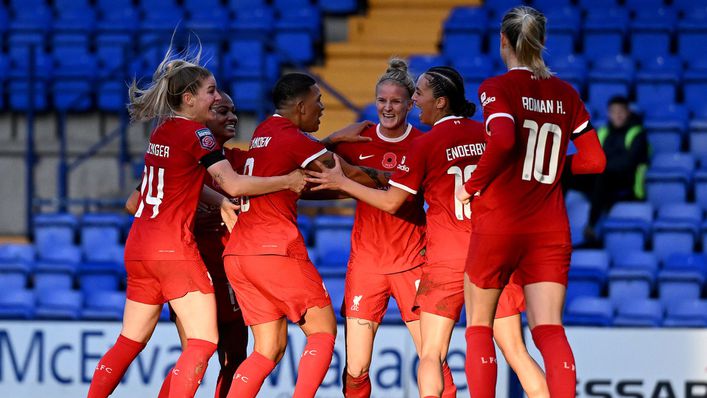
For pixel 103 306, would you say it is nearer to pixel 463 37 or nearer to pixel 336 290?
pixel 336 290

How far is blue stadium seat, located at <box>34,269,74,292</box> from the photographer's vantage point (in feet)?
32.9

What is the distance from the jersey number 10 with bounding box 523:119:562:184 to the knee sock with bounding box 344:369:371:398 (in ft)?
5.19

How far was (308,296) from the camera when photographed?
5828mm

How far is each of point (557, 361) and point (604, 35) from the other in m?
7.42

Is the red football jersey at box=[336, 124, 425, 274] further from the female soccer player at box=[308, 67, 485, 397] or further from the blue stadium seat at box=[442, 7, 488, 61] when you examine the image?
the blue stadium seat at box=[442, 7, 488, 61]

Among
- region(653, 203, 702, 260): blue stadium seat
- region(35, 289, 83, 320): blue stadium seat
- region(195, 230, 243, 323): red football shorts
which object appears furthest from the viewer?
region(653, 203, 702, 260): blue stadium seat

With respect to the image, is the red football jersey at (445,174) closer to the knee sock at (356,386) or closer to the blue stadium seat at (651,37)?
the knee sock at (356,386)

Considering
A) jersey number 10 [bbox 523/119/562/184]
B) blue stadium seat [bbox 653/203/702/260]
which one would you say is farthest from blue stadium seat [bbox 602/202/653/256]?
jersey number 10 [bbox 523/119/562/184]

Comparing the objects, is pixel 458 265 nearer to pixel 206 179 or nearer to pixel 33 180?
pixel 206 179

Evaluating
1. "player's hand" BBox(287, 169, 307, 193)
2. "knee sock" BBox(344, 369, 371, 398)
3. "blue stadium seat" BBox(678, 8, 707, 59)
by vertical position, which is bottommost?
"knee sock" BBox(344, 369, 371, 398)

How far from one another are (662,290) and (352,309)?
3974 mm

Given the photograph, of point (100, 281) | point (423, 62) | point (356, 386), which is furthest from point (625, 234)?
point (100, 281)

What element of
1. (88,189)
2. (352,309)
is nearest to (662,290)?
(352,309)

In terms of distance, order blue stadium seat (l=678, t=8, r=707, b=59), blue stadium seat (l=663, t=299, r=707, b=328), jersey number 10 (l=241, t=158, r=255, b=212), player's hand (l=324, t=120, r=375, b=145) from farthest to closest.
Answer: blue stadium seat (l=678, t=8, r=707, b=59) < blue stadium seat (l=663, t=299, r=707, b=328) < player's hand (l=324, t=120, r=375, b=145) < jersey number 10 (l=241, t=158, r=255, b=212)
